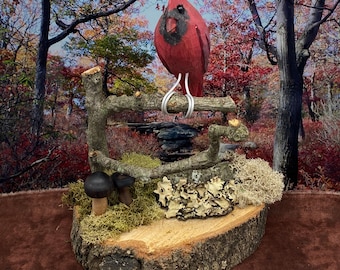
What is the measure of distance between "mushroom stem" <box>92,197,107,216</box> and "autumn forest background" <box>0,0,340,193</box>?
1768 mm

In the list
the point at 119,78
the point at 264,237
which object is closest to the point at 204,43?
the point at 264,237

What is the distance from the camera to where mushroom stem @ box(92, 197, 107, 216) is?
970 millimetres

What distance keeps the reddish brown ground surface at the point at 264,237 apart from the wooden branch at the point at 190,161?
311 mm

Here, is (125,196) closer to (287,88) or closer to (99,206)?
(99,206)

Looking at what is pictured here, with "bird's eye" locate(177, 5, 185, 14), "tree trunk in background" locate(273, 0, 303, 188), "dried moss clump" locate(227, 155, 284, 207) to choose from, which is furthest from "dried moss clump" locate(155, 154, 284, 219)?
"tree trunk in background" locate(273, 0, 303, 188)

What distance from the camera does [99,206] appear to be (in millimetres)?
973

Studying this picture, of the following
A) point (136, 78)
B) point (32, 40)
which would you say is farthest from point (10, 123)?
point (136, 78)

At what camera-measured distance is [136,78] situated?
142 inches

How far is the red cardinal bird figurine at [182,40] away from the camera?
952 millimetres

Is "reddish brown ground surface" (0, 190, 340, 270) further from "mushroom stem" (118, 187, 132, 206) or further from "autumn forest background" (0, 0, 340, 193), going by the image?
"autumn forest background" (0, 0, 340, 193)

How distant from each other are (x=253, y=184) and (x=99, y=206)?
18.4 inches

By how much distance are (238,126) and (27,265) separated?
0.71m

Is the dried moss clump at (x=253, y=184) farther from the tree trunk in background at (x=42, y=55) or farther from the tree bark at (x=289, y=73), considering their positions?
the tree trunk in background at (x=42, y=55)

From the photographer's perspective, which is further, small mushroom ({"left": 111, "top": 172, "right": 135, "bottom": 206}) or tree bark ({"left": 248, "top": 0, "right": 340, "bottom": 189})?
tree bark ({"left": 248, "top": 0, "right": 340, "bottom": 189})
